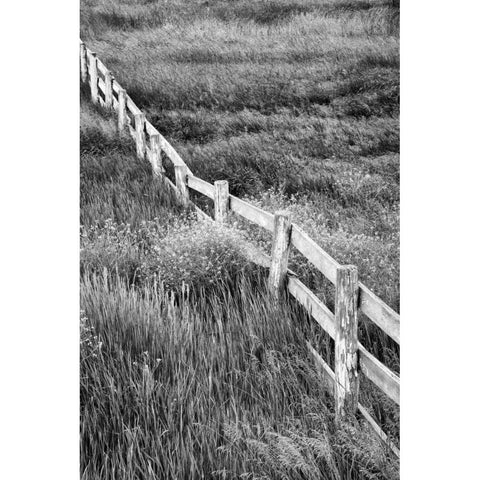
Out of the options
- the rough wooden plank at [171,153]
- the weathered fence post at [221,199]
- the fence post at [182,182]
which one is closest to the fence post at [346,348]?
the weathered fence post at [221,199]

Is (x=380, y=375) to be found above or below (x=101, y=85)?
below

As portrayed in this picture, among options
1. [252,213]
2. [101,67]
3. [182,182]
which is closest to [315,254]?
[252,213]

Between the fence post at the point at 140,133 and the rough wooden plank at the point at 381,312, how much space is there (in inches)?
78.4

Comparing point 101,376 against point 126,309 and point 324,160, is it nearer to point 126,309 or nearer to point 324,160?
point 126,309

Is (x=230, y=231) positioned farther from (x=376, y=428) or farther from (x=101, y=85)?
(x=376, y=428)

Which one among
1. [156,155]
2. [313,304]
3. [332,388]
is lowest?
[332,388]

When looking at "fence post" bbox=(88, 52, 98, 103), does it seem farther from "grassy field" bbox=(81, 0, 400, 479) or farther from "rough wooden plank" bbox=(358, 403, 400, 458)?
"rough wooden plank" bbox=(358, 403, 400, 458)

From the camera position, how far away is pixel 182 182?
4.71 metres

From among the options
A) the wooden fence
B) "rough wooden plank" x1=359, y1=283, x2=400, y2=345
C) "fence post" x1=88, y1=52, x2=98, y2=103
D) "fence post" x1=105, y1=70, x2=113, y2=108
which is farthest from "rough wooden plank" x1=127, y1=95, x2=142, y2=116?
"rough wooden plank" x1=359, y1=283, x2=400, y2=345

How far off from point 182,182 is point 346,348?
1.75 metres

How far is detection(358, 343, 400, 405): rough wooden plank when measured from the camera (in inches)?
134

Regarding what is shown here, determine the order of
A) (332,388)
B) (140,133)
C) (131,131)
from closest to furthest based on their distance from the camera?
(332,388) → (140,133) → (131,131)

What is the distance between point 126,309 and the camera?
13.4 feet
